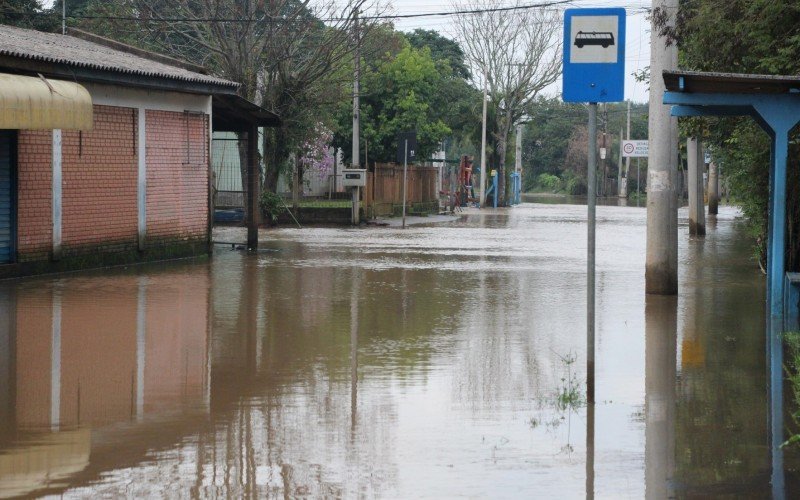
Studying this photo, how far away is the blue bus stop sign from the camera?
8.95 metres

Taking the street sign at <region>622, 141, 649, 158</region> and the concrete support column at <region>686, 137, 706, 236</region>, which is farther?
the street sign at <region>622, 141, 649, 158</region>

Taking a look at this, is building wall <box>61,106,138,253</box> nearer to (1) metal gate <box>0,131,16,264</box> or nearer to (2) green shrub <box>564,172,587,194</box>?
(1) metal gate <box>0,131,16,264</box>

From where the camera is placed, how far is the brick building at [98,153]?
17.2 m

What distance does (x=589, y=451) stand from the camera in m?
7.36

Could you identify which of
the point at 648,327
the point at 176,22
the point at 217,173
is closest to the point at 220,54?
the point at 176,22

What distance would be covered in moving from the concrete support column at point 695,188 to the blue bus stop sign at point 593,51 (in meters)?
21.7

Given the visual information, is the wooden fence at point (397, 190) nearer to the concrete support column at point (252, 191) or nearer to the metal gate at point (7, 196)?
the concrete support column at point (252, 191)

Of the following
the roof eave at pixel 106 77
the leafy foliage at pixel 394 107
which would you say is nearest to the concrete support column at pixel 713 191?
the leafy foliage at pixel 394 107

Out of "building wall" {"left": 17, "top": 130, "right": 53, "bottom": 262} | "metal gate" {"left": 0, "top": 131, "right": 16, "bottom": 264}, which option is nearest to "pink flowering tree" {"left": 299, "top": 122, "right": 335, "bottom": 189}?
"building wall" {"left": 17, "top": 130, "right": 53, "bottom": 262}

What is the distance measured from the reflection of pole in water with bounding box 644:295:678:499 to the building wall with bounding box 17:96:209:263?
951cm

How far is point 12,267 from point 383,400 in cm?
1060

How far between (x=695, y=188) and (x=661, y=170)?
16.0 metres

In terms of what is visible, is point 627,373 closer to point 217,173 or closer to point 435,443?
point 435,443

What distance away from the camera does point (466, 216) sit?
46.9 m
